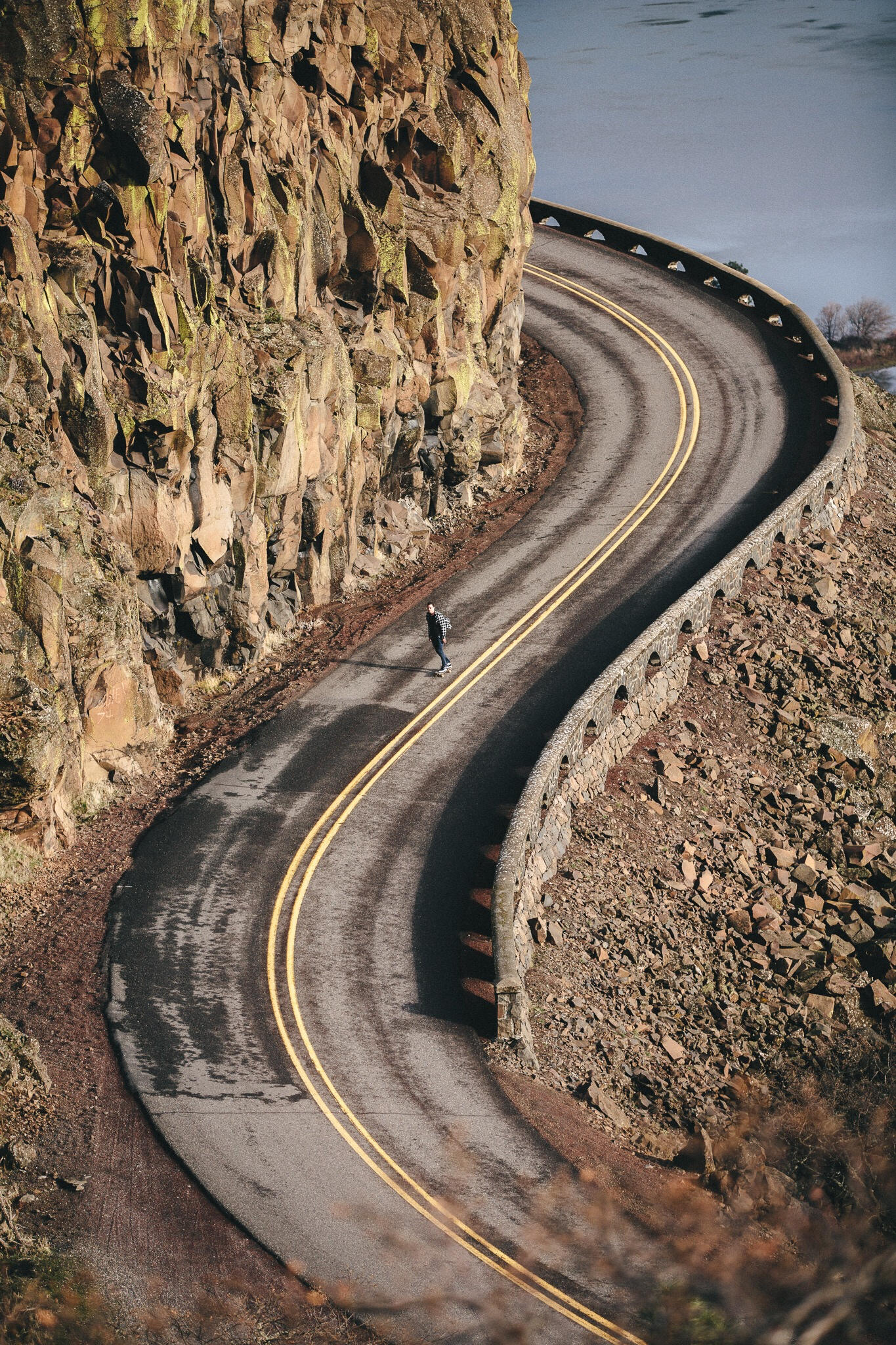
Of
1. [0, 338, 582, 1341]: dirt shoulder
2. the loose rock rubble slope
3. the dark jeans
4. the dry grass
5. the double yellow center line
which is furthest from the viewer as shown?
the dark jeans

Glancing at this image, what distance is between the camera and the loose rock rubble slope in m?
18.2

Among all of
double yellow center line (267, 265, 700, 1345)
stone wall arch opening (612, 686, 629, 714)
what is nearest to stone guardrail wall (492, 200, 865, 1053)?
stone wall arch opening (612, 686, 629, 714)

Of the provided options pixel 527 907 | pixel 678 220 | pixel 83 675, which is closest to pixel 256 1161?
pixel 527 907

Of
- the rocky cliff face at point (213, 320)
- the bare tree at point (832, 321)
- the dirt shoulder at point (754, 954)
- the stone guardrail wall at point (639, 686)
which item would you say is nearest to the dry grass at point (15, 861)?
the rocky cliff face at point (213, 320)

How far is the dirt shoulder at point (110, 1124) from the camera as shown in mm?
12625

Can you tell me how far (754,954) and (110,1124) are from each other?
37.5 feet

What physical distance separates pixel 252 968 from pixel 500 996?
379cm

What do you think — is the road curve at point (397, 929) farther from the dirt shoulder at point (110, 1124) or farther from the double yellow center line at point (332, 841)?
the dirt shoulder at point (110, 1124)

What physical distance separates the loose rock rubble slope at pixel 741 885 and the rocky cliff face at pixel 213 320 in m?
8.58

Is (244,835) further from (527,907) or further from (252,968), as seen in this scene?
(527,907)

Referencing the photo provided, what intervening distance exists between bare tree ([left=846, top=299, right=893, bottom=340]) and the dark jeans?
6238cm

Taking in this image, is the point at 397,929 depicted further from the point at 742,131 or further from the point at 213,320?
the point at 742,131

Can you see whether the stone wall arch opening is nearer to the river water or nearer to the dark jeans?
the dark jeans

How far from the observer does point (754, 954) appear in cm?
2102
